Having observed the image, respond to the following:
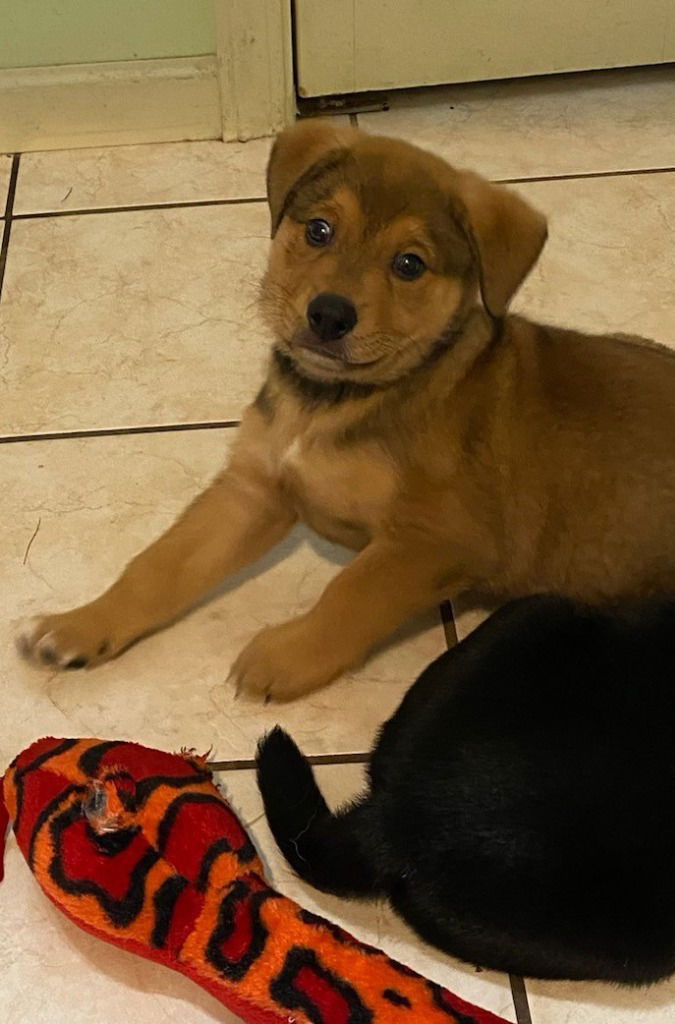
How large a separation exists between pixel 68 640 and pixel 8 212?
1.17 metres

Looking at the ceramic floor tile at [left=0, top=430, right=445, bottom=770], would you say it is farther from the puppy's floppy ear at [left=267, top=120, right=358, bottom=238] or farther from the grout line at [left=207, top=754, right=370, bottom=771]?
the puppy's floppy ear at [left=267, top=120, right=358, bottom=238]

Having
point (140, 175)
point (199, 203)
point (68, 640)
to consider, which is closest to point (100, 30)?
point (140, 175)

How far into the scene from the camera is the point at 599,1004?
135 cm

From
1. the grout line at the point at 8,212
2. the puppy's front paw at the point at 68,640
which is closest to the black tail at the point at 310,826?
the puppy's front paw at the point at 68,640

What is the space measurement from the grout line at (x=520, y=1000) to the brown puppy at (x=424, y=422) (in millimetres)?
448

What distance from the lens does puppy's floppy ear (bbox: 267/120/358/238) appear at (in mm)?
1615

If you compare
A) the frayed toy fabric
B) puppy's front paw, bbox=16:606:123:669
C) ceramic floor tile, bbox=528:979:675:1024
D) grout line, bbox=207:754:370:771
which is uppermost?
the frayed toy fabric

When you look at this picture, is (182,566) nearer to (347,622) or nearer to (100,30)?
(347,622)

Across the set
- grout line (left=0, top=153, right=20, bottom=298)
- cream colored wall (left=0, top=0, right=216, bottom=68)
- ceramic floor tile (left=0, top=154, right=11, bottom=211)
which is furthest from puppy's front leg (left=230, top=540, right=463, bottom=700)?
cream colored wall (left=0, top=0, right=216, bottom=68)

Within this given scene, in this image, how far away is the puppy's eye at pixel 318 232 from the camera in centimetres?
157

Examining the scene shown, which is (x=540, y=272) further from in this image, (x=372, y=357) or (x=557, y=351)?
(x=372, y=357)

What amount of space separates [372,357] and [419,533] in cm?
24

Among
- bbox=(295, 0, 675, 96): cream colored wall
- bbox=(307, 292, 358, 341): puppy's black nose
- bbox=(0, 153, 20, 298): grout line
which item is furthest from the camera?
bbox=(295, 0, 675, 96): cream colored wall

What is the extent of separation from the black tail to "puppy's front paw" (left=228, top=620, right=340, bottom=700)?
0.16m
